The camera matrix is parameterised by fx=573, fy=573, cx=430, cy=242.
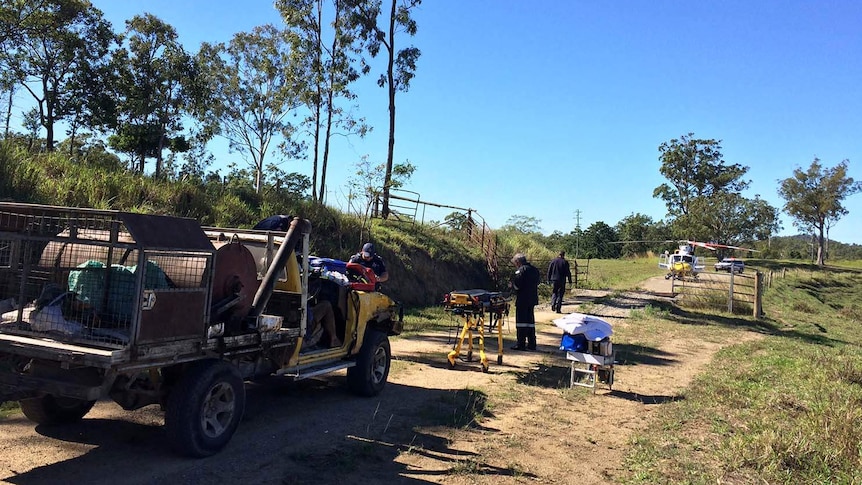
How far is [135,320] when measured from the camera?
4.15m

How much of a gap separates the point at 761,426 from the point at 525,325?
5.39m

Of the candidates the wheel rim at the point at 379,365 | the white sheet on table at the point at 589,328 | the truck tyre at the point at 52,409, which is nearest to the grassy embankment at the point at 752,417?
the white sheet on table at the point at 589,328

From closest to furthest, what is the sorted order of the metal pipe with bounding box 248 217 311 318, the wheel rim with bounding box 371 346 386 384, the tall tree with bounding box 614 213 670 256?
the metal pipe with bounding box 248 217 311 318, the wheel rim with bounding box 371 346 386 384, the tall tree with bounding box 614 213 670 256

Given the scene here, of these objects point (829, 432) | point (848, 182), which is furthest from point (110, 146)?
point (848, 182)

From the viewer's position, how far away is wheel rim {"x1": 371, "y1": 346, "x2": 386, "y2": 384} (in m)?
7.60

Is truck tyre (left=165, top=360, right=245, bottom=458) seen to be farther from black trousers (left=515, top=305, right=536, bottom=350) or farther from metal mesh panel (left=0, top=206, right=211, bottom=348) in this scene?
black trousers (left=515, top=305, right=536, bottom=350)

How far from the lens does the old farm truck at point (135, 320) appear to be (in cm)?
424

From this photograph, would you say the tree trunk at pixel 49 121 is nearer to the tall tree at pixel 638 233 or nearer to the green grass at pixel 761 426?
the green grass at pixel 761 426

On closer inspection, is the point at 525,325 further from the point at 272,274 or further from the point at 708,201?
the point at 708,201

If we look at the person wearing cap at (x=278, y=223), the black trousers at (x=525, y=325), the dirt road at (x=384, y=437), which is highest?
the person wearing cap at (x=278, y=223)

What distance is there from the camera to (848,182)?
63844 millimetres

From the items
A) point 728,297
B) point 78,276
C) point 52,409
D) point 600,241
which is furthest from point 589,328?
point 600,241

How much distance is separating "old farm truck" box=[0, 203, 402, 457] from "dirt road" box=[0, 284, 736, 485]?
0.35 meters

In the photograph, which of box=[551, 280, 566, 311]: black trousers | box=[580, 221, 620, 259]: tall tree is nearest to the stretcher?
box=[551, 280, 566, 311]: black trousers
